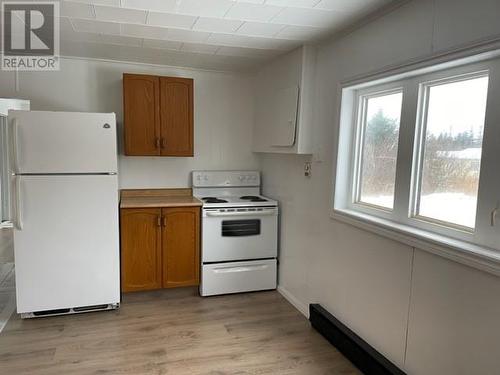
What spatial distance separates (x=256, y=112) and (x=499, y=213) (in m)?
2.75

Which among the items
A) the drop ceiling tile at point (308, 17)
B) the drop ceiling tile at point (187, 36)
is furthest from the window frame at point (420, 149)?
the drop ceiling tile at point (187, 36)

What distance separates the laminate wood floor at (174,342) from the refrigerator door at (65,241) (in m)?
0.21

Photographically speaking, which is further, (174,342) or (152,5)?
(174,342)

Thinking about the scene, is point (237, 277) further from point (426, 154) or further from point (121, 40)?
point (121, 40)

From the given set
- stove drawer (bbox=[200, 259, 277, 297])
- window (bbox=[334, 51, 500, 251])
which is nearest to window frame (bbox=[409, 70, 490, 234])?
window (bbox=[334, 51, 500, 251])

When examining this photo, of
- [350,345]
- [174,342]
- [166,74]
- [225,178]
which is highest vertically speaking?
[166,74]

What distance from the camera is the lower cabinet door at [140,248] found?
3326mm

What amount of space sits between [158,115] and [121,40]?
31.0 inches

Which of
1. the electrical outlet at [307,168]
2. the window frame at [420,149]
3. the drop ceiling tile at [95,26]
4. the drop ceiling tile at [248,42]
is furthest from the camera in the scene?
the electrical outlet at [307,168]

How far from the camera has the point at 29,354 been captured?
2541 mm

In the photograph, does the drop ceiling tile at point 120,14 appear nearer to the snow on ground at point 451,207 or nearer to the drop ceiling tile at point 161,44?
the drop ceiling tile at point 161,44

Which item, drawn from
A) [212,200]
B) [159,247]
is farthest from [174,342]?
[212,200]

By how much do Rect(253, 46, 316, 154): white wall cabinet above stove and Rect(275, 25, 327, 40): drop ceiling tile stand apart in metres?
0.23

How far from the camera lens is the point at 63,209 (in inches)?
117
